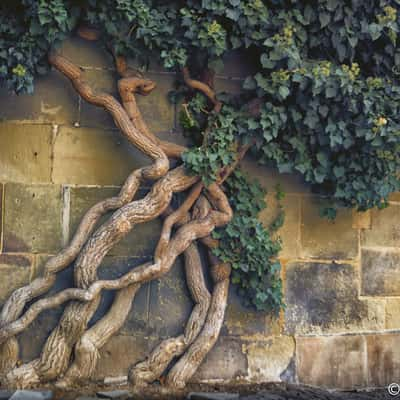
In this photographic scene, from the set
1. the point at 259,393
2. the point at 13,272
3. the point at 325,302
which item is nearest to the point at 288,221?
the point at 325,302

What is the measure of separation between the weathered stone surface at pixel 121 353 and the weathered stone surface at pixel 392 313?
1.88 metres

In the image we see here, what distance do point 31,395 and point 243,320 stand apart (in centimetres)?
159

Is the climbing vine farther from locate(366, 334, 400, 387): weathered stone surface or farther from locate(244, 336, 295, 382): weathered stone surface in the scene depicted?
locate(366, 334, 400, 387): weathered stone surface

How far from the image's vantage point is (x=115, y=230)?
491cm

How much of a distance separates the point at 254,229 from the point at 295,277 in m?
0.58

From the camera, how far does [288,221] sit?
18.2 feet

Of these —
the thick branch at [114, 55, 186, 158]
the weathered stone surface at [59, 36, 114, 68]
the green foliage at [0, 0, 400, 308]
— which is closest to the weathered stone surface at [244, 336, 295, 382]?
the green foliage at [0, 0, 400, 308]

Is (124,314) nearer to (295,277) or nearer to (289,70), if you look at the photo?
(295,277)

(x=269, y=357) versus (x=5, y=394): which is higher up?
(x=269, y=357)

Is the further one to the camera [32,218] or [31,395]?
[32,218]

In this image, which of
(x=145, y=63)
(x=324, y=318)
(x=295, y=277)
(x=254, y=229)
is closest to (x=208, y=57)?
(x=145, y=63)

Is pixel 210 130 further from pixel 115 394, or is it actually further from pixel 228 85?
pixel 115 394

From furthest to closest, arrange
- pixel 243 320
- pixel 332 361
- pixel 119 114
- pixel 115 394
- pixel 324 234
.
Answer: pixel 324 234
pixel 332 361
pixel 243 320
pixel 119 114
pixel 115 394

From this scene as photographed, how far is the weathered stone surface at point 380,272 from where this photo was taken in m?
5.69
